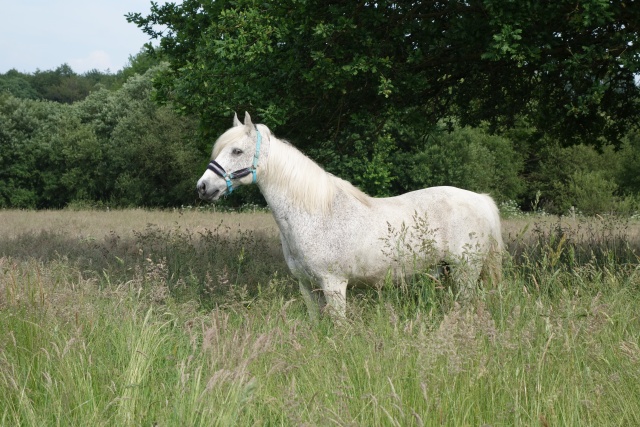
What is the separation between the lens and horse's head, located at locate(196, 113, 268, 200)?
21.7 feet

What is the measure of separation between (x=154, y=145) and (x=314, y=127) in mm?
39549

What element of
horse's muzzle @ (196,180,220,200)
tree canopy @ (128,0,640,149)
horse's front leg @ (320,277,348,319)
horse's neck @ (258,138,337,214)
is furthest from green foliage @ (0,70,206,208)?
horse's front leg @ (320,277,348,319)

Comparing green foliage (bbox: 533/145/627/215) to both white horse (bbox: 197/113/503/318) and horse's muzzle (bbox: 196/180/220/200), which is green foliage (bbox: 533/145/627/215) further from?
horse's muzzle (bbox: 196/180/220/200)

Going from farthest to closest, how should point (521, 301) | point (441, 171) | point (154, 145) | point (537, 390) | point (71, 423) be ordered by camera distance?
1. point (154, 145)
2. point (441, 171)
3. point (521, 301)
4. point (537, 390)
5. point (71, 423)

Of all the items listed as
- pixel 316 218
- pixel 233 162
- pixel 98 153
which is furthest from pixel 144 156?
pixel 316 218

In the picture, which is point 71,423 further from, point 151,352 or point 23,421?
point 151,352

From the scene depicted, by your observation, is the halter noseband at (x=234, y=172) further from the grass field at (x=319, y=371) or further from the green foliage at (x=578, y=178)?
the green foliage at (x=578, y=178)

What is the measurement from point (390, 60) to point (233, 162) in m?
3.59

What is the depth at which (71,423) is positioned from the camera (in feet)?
11.7

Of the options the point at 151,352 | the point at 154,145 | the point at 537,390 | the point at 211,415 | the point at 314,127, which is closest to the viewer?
the point at 211,415

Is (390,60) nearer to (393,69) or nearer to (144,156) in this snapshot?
(393,69)

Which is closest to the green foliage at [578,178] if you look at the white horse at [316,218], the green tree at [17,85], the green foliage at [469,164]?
the green foliage at [469,164]

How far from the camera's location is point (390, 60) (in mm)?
9273

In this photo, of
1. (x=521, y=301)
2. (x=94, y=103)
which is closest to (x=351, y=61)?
(x=521, y=301)
